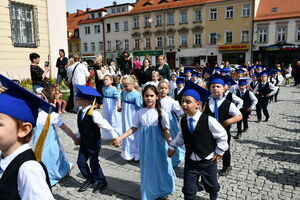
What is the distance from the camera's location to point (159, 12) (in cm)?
3709

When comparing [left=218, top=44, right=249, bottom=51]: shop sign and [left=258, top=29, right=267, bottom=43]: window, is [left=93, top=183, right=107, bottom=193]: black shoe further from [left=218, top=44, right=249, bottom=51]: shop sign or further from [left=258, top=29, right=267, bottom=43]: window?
[left=258, top=29, right=267, bottom=43]: window

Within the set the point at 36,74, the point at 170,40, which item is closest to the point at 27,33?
the point at 36,74

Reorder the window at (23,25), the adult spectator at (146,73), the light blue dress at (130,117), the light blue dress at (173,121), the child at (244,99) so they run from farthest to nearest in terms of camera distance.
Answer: the window at (23,25) < the adult spectator at (146,73) < the child at (244,99) < the light blue dress at (130,117) < the light blue dress at (173,121)

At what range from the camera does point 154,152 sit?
3.28m

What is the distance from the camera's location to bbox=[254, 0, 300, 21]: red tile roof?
1172 inches

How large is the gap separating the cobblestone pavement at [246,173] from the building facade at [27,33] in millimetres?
8400

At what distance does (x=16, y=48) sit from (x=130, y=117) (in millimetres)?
10604

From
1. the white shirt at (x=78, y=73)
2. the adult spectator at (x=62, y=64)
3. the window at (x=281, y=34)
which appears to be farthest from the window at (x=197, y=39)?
the white shirt at (x=78, y=73)

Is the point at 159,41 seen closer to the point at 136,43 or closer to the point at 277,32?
the point at 136,43

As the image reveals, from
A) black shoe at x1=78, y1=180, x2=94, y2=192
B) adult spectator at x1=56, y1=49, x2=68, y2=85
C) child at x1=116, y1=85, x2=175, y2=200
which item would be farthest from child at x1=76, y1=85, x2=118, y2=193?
adult spectator at x1=56, y1=49, x2=68, y2=85

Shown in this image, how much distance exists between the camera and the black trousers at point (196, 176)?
113 inches

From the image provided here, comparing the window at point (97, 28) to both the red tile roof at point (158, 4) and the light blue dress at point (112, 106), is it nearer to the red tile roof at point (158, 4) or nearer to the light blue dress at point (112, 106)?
the red tile roof at point (158, 4)

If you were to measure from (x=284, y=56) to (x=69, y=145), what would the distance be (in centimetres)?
3026

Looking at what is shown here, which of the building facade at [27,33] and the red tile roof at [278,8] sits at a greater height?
the red tile roof at [278,8]
